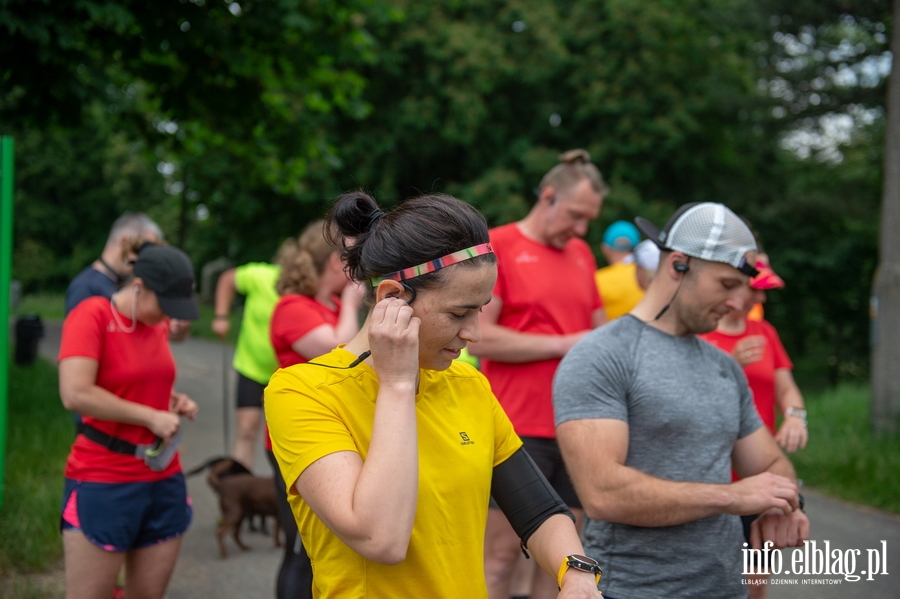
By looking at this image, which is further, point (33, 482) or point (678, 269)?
→ point (33, 482)

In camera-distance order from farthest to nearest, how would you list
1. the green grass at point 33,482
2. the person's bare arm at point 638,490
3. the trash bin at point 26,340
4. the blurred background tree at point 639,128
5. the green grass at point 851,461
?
the blurred background tree at point 639,128 → the trash bin at point 26,340 → the green grass at point 851,461 → the green grass at point 33,482 → the person's bare arm at point 638,490

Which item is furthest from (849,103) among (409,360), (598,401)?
(409,360)

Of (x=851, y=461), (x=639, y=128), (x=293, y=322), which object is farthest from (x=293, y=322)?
(x=639, y=128)

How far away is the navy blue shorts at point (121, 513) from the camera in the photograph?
337 cm

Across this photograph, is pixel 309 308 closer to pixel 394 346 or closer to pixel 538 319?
pixel 538 319

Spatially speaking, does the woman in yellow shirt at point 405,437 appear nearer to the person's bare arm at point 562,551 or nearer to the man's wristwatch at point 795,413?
the person's bare arm at point 562,551

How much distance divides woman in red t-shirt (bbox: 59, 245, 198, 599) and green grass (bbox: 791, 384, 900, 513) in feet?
19.5

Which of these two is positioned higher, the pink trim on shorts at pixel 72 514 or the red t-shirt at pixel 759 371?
the red t-shirt at pixel 759 371

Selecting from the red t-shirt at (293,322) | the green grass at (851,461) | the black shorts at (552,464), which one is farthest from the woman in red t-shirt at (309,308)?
the green grass at (851,461)

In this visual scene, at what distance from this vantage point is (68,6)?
299 inches

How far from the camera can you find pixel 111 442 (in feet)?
11.4

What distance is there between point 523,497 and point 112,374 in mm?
2074

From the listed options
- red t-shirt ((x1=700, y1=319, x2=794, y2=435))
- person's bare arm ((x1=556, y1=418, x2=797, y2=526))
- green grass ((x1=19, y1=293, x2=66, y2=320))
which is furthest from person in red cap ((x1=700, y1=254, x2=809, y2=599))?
green grass ((x1=19, y1=293, x2=66, y2=320))

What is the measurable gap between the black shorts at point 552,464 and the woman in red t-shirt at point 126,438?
1537 mm
